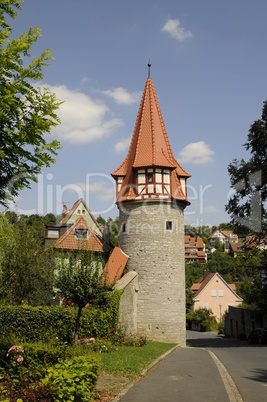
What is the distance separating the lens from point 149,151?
26922mm

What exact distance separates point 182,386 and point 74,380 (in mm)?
3828

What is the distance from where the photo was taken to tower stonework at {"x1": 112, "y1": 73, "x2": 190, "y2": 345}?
80.5ft

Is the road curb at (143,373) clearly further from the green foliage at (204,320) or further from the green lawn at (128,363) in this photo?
the green foliage at (204,320)

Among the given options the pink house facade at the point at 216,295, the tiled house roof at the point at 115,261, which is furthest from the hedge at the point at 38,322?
the pink house facade at the point at 216,295

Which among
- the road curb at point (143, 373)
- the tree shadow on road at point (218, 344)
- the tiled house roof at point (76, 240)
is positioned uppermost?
the tiled house roof at point (76, 240)

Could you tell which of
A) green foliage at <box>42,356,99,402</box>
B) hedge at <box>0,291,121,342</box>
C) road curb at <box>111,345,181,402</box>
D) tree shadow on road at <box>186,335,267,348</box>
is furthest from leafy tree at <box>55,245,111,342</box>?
tree shadow on road at <box>186,335,267,348</box>

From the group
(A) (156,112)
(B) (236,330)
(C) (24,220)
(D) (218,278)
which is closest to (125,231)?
(C) (24,220)

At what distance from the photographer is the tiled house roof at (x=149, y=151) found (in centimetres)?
2647

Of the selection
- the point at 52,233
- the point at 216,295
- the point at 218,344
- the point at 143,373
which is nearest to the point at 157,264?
the point at 218,344

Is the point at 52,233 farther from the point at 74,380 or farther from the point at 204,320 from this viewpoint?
the point at 204,320

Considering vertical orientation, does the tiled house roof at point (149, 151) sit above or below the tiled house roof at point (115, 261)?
above

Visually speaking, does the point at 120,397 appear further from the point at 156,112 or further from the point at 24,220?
the point at 156,112

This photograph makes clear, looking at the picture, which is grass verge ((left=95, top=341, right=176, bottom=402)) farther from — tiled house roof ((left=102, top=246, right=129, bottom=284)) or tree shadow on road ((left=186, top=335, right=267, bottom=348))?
tree shadow on road ((left=186, top=335, right=267, bottom=348))

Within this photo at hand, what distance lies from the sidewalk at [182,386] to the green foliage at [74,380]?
1.07 m
